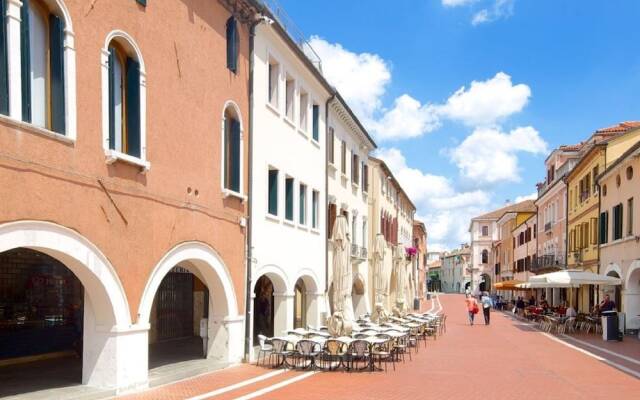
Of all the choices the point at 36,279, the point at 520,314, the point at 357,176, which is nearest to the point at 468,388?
the point at 36,279

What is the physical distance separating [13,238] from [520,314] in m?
41.8

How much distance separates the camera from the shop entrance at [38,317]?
14492mm

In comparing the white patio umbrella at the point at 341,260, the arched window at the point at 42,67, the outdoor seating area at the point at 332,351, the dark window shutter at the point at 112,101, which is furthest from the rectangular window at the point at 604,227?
the arched window at the point at 42,67

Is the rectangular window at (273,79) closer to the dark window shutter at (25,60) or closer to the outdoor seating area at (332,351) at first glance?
the outdoor seating area at (332,351)

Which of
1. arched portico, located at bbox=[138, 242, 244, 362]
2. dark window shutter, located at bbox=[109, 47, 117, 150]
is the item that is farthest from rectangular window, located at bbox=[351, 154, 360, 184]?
dark window shutter, located at bbox=[109, 47, 117, 150]

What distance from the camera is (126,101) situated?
39.9 ft

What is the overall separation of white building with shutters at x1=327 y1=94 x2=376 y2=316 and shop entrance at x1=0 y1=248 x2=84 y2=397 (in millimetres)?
11266

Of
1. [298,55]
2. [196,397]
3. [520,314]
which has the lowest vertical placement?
[520,314]

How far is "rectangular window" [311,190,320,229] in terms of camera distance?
78.8ft

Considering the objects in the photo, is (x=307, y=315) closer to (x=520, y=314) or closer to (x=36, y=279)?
(x=36, y=279)

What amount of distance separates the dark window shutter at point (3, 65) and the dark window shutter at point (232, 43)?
7496 millimetres

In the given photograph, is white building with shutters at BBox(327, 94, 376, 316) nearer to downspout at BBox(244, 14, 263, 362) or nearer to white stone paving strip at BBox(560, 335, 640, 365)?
downspout at BBox(244, 14, 263, 362)

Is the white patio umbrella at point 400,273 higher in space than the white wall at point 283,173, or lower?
lower

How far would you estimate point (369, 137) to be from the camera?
33781mm
